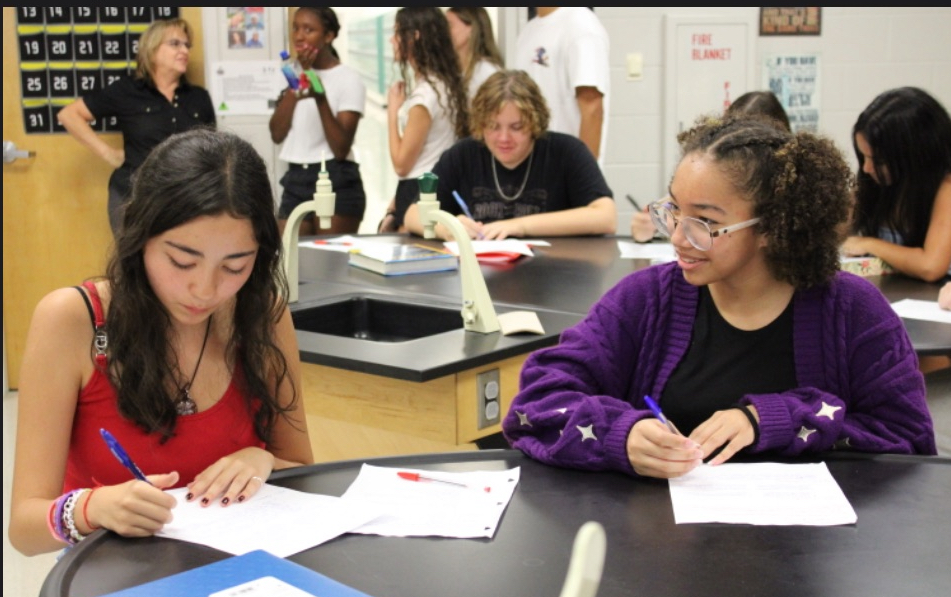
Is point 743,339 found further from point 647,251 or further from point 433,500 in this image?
point 647,251

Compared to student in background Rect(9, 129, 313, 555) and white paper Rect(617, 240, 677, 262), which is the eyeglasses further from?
student in background Rect(9, 129, 313, 555)

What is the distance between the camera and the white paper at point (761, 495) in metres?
1.22

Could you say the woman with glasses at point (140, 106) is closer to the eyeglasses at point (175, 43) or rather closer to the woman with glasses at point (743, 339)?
the eyeglasses at point (175, 43)

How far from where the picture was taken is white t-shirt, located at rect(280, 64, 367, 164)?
4238 millimetres

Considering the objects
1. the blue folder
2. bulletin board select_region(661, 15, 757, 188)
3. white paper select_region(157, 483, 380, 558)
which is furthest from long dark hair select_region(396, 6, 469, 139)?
the blue folder

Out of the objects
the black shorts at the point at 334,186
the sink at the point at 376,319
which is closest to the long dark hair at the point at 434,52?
the black shorts at the point at 334,186

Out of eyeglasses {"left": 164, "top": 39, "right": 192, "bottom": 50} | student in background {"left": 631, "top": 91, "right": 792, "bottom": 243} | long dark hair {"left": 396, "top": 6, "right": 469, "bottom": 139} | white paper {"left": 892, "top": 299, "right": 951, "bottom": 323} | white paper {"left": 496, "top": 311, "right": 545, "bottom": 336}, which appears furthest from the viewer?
eyeglasses {"left": 164, "top": 39, "right": 192, "bottom": 50}

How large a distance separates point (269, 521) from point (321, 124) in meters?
3.19

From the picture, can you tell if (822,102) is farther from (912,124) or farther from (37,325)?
(37,325)

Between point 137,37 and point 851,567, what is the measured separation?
3.84 m

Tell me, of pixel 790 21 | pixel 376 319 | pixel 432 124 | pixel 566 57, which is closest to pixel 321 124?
pixel 432 124

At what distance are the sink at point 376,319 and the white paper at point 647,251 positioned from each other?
31.8 inches

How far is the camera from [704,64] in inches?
185

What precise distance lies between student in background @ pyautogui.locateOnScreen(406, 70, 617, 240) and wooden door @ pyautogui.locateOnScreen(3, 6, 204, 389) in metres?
1.47
